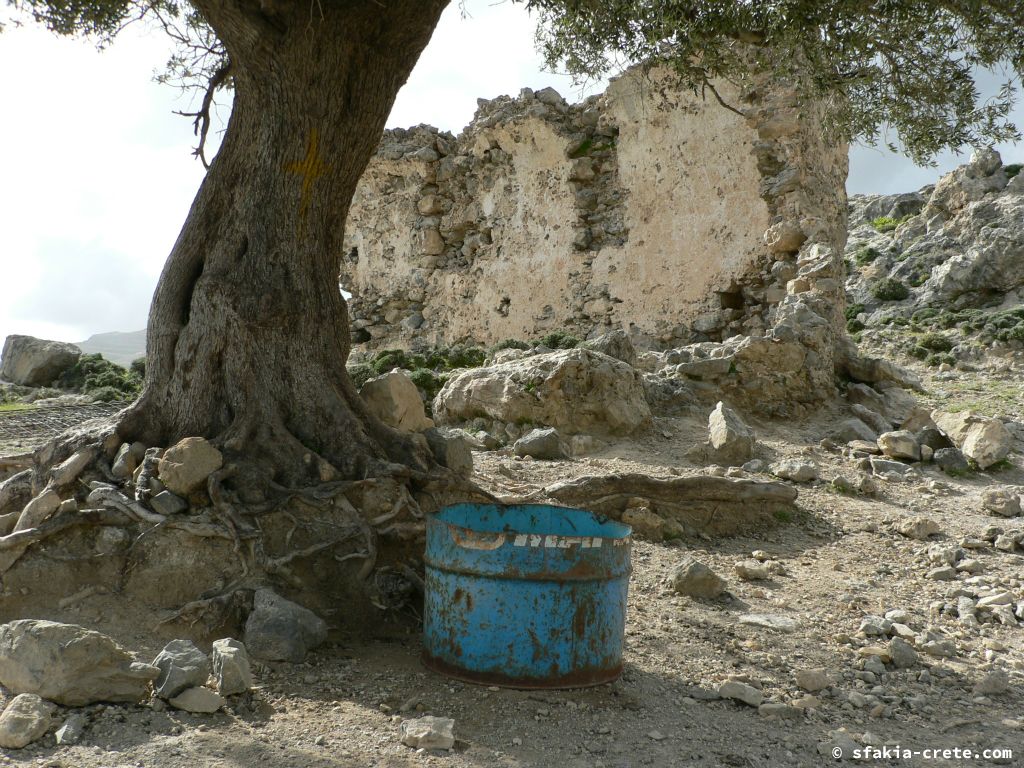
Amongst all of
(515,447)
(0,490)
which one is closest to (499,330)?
(515,447)

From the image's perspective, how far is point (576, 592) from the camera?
327 centimetres

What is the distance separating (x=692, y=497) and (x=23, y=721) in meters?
4.16

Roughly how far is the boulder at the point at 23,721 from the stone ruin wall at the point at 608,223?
7.56 meters

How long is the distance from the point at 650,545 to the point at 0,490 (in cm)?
353

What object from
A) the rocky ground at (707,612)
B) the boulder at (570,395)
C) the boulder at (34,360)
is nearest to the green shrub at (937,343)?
the rocky ground at (707,612)

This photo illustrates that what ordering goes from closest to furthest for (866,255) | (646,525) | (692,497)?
(646,525) < (692,497) < (866,255)

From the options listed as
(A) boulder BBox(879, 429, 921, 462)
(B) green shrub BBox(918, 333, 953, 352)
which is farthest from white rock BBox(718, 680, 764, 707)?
(B) green shrub BBox(918, 333, 953, 352)

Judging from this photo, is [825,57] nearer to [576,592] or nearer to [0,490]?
[576,592]

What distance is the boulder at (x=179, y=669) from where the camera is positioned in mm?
2895

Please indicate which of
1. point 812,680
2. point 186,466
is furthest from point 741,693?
point 186,466

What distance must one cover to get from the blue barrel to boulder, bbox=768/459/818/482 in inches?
146

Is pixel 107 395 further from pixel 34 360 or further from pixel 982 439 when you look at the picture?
pixel 982 439

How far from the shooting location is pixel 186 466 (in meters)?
3.79

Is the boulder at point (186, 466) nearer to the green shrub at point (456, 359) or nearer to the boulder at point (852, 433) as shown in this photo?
the boulder at point (852, 433)
